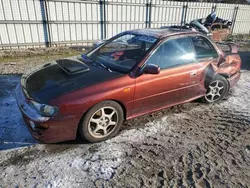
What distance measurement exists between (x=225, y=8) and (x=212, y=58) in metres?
12.1

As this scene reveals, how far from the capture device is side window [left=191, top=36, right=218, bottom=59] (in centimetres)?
394

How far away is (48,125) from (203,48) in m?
3.18

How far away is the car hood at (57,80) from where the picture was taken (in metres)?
2.76

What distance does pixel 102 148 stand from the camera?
3012mm

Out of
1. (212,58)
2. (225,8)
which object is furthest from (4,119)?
(225,8)

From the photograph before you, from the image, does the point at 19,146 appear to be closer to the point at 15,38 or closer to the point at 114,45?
the point at 114,45

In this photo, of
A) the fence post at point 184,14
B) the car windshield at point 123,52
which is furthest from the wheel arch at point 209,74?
the fence post at point 184,14

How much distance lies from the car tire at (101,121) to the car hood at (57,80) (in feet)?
1.23

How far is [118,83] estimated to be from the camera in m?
3.01

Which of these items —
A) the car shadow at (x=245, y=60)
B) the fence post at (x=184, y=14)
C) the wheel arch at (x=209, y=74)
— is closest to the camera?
the wheel arch at (x=209, y=74)

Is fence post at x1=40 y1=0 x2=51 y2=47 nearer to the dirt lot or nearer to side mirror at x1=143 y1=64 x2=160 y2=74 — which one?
the dirt lot

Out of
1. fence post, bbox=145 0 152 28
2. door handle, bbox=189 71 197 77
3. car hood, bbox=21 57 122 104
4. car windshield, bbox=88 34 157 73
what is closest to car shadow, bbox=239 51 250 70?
door handle, bbox=189 71 197 77

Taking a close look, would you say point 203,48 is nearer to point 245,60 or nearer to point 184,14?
point 245,60

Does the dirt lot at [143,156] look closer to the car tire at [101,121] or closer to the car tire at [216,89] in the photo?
the car tire at [101,121]
